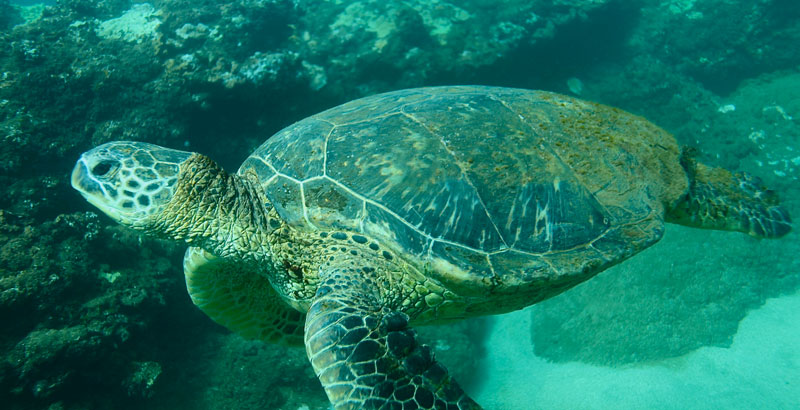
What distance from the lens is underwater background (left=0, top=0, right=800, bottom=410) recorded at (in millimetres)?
3912

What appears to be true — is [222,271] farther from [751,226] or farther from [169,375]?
[751,226]

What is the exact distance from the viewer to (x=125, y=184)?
2.38m

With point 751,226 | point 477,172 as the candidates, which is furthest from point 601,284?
point 477,172

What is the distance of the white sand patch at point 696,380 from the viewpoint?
4.28 meters

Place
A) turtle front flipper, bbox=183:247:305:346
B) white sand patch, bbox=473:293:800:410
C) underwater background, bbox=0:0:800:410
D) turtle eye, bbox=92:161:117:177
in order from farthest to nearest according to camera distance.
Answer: white sand patch, bbox=473:293:800:410 → underwater background, bbox=0:0:800:410 → turtle front flipper, bbox=183:247:305:346 → turtle eye, bbox=92:161:117:177

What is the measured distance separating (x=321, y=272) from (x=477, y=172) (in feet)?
4.11

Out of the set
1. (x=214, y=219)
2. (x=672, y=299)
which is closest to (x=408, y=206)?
(x=214, y=219)

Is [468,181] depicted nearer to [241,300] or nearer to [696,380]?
[241,300]

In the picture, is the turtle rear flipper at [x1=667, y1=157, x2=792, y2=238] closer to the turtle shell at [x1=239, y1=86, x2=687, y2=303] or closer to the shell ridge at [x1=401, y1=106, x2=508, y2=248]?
the turtle shell at [x1=239, y1=86, x2=687, y2=303]

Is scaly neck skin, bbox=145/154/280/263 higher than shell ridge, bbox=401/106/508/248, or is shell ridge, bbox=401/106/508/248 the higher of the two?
shell ridge, bbox=401/106/508/248

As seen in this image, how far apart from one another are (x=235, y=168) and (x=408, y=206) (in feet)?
17.7

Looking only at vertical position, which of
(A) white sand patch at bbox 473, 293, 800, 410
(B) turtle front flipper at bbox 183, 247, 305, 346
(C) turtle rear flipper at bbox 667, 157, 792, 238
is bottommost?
(A) white sand patch at bbox 473, 293, 800, 410

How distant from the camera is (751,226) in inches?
125

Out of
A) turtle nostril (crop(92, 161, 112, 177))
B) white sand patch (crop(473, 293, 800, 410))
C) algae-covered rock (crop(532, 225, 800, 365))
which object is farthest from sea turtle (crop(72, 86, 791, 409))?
algae-covered rock (crop(532, 225, 800, 365))
